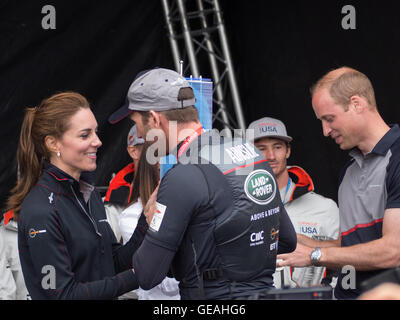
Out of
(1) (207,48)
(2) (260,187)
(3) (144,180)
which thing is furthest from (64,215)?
(1) (207,48)

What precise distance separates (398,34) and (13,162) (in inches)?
104

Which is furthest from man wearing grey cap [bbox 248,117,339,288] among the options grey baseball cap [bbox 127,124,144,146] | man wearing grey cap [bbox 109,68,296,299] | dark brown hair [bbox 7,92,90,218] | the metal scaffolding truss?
dark brown hair [bbox 7,92,90,218]

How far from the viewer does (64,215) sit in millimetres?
2012

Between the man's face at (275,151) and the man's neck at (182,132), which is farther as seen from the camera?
the man's face at (275,151)

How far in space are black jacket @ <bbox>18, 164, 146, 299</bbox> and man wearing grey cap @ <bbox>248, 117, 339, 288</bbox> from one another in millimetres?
1301

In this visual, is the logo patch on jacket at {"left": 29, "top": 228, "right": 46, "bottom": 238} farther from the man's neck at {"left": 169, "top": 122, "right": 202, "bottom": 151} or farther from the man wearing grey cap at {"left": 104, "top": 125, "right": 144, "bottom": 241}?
the man wearing grey cap at {"left": 104, "top": 125, "right": 144, "bottom": 241}

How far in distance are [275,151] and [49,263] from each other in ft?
6.20

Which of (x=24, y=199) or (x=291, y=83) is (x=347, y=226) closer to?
(x=24, y=199)

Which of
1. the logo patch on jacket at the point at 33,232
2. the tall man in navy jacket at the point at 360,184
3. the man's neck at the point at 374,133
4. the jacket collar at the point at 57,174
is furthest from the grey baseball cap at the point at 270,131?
the logo patch on jacket at the point at 33,232

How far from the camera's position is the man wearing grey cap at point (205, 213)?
165 centimetres

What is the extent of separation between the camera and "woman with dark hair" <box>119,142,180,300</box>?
2.74 meters

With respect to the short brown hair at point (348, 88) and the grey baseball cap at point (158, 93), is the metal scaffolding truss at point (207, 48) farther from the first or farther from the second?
the grey baseball cap at point (158, 93)

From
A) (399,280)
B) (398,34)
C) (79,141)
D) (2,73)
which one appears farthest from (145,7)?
(399,280)

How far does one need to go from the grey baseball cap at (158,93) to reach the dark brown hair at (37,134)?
381mm
